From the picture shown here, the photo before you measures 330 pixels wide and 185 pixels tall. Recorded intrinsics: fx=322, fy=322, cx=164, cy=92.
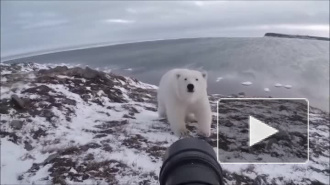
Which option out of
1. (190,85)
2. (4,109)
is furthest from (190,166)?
(4,109)

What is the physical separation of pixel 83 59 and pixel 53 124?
3396mm

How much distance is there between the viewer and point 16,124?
5512 millimetres

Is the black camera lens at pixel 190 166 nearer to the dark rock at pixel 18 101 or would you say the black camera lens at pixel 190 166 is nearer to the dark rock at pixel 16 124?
the dark rock at pixel 16 124

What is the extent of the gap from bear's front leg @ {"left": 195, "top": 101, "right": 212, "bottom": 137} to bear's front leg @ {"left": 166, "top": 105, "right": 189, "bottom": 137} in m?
0.23

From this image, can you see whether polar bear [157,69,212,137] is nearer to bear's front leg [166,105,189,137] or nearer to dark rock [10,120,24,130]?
bear's front leg [166,105,189,137]

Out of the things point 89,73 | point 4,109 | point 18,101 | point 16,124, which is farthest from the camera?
point 89,73

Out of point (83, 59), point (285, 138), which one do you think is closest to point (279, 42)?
point (285, 138)

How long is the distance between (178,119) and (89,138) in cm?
153

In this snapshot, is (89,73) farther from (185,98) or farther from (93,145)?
(185,98)

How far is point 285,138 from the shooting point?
5.86 m

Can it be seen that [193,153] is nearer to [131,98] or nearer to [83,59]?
[131,98]
